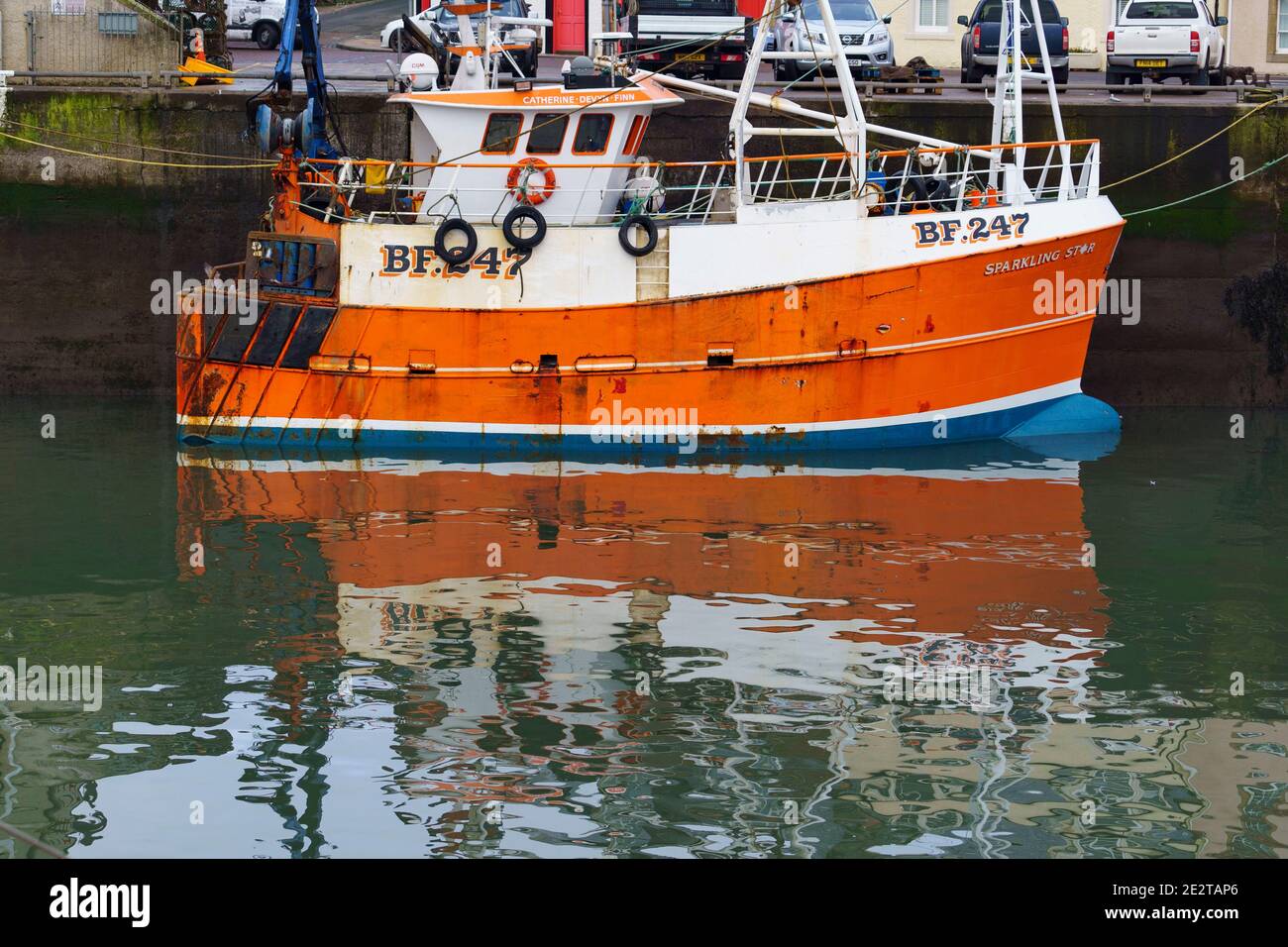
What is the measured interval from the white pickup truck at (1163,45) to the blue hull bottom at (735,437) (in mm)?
8876

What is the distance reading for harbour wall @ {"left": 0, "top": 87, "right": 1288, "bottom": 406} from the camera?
75.2 ft

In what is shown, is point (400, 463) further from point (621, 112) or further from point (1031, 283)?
point (1031, 283)

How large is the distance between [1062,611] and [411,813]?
632cm

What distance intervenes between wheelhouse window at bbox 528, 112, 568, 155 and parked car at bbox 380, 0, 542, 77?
1.58 metres

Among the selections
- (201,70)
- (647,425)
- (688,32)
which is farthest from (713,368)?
(688,32)

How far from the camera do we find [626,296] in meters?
19.8

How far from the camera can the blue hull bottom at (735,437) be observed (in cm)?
1997

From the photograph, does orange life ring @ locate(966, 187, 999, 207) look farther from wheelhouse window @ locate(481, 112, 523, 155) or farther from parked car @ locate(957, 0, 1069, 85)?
parked car @ locate(957, 0, 1069, 85)

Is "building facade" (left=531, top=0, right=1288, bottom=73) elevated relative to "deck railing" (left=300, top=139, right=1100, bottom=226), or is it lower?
elevated

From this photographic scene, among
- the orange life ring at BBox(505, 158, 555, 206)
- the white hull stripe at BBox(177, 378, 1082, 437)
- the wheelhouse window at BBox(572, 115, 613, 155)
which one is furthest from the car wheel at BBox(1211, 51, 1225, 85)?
the orange life ring at BBox(505, 158, 555, 206)

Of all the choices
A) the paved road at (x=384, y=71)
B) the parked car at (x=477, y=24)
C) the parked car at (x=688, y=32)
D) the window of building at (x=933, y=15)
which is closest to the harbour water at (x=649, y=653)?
the parked car at (x=477, y=24)

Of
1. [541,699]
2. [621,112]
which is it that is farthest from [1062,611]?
[621,112]

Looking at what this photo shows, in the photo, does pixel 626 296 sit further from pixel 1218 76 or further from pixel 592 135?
pixel 1218 76

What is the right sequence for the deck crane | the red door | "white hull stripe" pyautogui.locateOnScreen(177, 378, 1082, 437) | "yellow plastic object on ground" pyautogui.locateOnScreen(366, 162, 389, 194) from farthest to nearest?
the red door < "yellow plastic object on ground" pyautogui.locateOnScreen(366, 162, 389, 194) < the deck crane < "white hull stripe" pyautogui.locateOnScreen(177, 378, 1082, 437)
